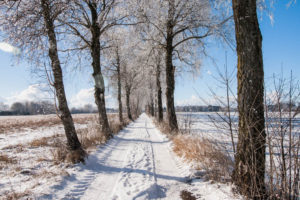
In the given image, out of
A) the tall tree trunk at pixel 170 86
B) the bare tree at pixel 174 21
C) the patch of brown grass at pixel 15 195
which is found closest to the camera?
the patch of brown grass at pixel 15 195

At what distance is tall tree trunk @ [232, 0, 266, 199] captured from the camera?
2475 millimetres

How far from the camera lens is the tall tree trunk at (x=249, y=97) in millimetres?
2475

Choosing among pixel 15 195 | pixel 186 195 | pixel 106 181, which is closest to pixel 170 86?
pixel 106 181

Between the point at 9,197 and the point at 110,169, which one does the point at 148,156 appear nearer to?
the point at 110,169

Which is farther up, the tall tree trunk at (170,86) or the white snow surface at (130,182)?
the tall tree trunk at (170,86)

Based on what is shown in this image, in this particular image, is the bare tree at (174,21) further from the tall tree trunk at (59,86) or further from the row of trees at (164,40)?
the tall tree trunk at (59,86)

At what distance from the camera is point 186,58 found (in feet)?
32.0

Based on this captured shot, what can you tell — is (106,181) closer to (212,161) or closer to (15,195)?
(15,195)

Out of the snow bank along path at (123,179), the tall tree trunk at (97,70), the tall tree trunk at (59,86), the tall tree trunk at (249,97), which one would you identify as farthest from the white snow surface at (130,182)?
the tall tree trunk at (97,70)

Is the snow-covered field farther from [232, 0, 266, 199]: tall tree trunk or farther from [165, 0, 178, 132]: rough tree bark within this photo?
[165, 0, 178, 132]: rough tree bark

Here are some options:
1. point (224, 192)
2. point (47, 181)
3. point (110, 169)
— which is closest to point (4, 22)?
point (47, 181)

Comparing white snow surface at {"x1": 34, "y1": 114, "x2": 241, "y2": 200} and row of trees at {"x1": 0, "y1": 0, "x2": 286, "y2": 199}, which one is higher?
row of trees at {"x1": 0, "y1": 0, "x2": 286, "y2": 199}

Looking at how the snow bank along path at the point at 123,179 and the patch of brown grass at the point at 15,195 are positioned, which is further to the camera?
the snow bank along path at the point at 123,179

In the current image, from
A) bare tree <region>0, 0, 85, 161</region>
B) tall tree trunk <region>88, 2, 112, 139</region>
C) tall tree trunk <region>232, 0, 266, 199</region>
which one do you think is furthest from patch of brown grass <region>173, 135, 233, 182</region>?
tall tree trunk <region>88, 2, 112, 139</region>
